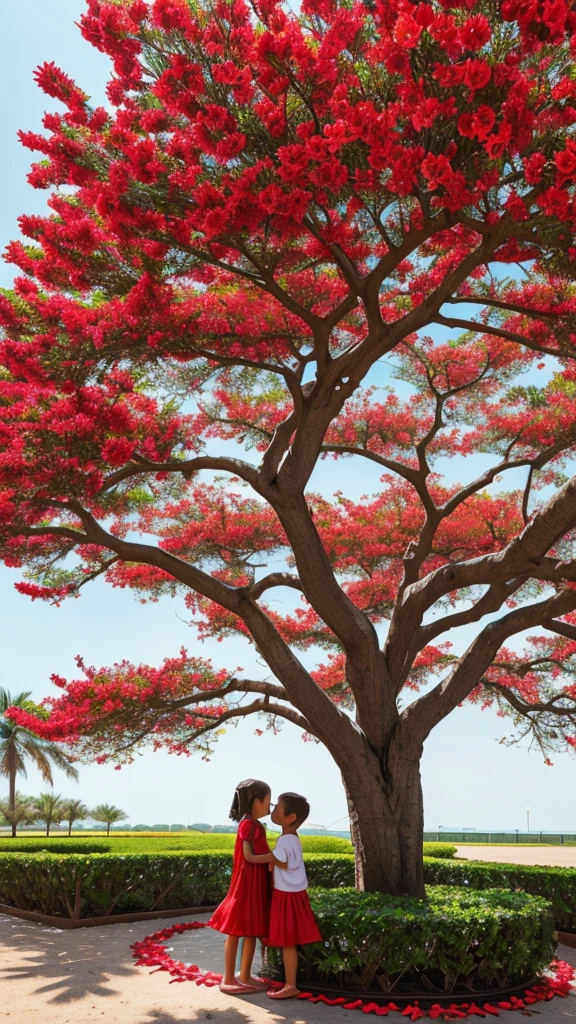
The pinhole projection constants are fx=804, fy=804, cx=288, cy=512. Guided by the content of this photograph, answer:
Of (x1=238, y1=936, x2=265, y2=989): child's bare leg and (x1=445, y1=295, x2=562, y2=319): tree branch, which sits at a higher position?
(x1=445, y1=295, x2=562, y2=319): tree branch

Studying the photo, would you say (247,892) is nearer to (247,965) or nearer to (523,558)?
(247,965)

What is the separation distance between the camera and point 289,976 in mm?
5422

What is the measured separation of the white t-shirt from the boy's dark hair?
151 mm

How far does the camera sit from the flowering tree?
527 cm

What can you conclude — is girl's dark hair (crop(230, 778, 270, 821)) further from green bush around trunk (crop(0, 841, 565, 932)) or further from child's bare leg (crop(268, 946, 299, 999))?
green bush around trunk (crop(0, 841, 565, 932))

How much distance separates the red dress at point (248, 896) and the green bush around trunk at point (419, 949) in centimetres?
41

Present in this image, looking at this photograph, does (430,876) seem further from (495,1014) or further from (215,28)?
(215,28)

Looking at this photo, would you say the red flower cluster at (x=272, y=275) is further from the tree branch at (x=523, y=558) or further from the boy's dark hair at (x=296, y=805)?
the boy's dark hair at (x=296, y=805)

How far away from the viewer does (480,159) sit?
574 cm

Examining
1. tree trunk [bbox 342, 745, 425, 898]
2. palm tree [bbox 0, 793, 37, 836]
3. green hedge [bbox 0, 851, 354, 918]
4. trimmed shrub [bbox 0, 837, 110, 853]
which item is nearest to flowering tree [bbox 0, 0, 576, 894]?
tree trunk [bbox 342, 745, 425, 898]

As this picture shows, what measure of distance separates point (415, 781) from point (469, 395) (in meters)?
4.92

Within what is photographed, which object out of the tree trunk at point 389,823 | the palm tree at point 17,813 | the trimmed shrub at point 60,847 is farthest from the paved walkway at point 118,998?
the palm tree at point 17,813

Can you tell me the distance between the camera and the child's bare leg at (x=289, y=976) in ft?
17.6

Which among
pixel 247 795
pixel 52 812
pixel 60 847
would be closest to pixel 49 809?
pixel 52 812
